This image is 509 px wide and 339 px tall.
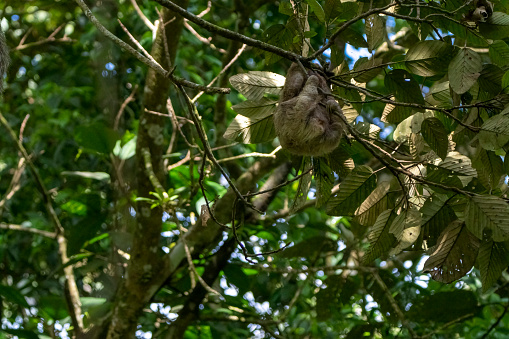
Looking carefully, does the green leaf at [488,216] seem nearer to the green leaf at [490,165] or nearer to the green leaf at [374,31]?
the green leaf at [490,165]

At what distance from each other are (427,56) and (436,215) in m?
0.44

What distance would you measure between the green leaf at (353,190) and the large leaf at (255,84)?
1.09ft

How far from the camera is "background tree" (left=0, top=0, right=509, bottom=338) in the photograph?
1.50m

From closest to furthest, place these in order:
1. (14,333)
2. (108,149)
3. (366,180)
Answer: (366,180) → (14,333) → (108,149)

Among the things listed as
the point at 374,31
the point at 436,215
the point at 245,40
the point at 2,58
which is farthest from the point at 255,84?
the point at 2,58

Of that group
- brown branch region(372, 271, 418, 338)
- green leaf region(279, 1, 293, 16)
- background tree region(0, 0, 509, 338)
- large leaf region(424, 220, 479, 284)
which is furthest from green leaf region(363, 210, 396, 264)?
brown branch region(372, 271, 418, 338)

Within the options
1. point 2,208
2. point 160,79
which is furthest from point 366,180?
point 2,208

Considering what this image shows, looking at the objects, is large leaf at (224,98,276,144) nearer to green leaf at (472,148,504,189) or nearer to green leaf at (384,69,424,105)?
green leaf at (384,69,424,105)

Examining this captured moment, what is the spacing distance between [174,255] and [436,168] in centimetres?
158

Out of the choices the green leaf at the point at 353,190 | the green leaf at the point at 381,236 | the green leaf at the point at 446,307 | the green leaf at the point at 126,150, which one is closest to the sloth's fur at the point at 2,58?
the green leaf at the point at 126,150

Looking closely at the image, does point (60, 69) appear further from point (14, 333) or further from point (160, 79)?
point (14, 333)

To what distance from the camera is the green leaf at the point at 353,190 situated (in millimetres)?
1625

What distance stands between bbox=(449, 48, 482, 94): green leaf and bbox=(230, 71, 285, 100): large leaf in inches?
18.2

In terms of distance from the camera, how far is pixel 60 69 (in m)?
4.73
